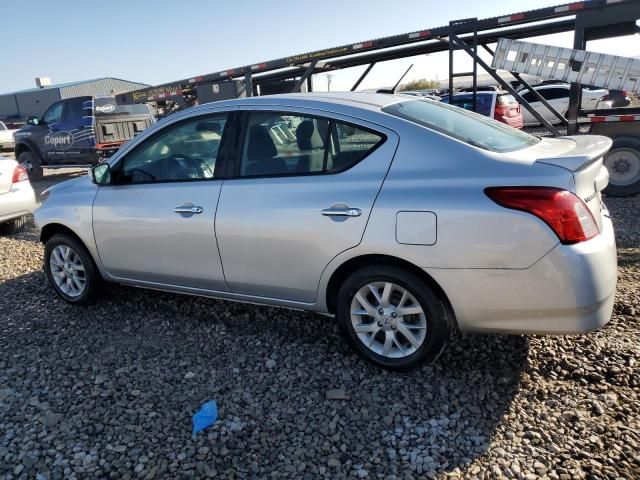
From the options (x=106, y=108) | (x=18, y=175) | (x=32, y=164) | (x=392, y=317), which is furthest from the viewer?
(x=32, y=164)

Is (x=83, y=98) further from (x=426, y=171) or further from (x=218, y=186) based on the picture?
(x=426, y=171)

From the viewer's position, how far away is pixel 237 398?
2.94m

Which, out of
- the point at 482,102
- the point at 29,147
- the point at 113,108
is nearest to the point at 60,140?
the point at 29,147

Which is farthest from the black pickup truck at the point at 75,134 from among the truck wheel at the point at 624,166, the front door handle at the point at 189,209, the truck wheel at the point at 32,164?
the truck wheel at the point at 624,166

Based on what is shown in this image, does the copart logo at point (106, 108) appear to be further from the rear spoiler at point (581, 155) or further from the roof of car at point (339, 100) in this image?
the rear spoiler at point (581, 155)

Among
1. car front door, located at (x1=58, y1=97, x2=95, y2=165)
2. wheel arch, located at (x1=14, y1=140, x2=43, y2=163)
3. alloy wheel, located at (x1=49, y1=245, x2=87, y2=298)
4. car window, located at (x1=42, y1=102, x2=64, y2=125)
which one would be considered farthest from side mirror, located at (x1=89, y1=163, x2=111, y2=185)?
wheel arch, located at (x1=14, y1=140, x2=43, y2=163)

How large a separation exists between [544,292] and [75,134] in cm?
1272

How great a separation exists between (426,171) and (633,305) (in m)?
2.20

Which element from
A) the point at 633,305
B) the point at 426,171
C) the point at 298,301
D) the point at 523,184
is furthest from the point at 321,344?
the point at 633,305

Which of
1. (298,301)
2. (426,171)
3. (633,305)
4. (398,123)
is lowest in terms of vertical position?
(633,305)

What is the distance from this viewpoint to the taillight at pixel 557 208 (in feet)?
8.05

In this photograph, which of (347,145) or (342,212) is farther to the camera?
(347,145)

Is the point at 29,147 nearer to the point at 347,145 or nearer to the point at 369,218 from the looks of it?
the point at 347,145

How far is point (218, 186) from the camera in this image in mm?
3420
